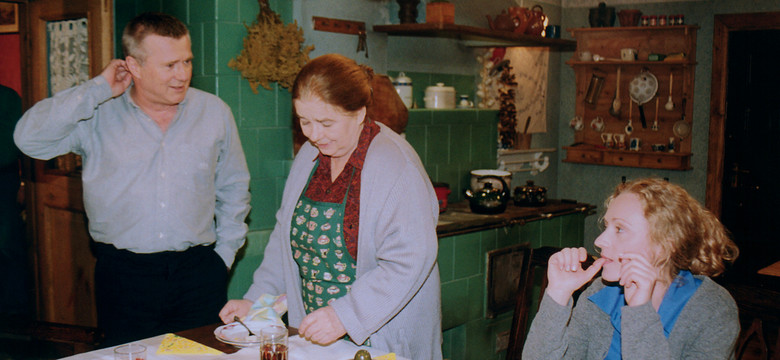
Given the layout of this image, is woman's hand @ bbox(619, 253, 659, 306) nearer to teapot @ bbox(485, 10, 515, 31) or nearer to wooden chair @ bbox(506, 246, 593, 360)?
wooden chair @ bbox(506, 246, 593, 360)

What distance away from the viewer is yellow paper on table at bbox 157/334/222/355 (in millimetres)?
1762

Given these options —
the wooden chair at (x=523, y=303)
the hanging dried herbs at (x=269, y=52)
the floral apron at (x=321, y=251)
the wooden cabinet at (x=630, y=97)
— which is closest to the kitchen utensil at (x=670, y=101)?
the wooden cabinet at (x=630, y=97)

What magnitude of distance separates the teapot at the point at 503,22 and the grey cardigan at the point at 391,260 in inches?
107

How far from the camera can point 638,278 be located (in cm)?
152

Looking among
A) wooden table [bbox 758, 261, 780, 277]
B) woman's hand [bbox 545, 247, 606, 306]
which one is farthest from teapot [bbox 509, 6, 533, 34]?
woman's hand [bbox 545, 247, 606, 306]

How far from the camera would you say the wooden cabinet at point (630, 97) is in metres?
5.54

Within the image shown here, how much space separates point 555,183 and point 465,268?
274 cm

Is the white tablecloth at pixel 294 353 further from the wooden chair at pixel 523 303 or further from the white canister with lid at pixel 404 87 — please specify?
the white canister with lid at pixel 404 87

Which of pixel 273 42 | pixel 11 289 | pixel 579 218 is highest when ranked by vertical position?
pixel 273 42

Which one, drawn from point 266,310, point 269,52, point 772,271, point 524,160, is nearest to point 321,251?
point 266,310

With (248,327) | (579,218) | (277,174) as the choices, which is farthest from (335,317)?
(579,218)

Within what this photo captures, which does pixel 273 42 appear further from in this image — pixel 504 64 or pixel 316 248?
pixel 504 64

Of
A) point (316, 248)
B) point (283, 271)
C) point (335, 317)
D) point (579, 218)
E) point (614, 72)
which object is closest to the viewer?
point (335, 317)

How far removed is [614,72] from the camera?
19.4 feet
